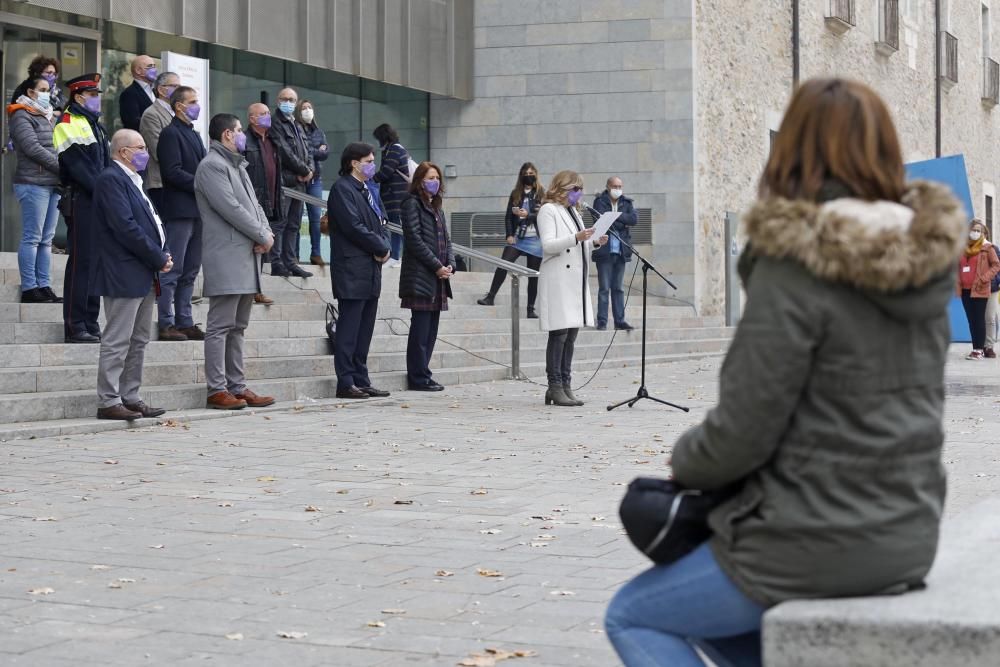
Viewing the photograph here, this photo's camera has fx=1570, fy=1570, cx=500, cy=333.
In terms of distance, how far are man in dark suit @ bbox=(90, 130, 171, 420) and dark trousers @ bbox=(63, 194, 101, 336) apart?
654 mm

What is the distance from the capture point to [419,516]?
280 inches

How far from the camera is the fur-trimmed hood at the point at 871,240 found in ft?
9.50

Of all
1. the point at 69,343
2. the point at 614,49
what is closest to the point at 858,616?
the point at 69,343

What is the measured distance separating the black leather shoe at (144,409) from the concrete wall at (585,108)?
14700 millimetres

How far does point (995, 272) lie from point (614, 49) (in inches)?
286

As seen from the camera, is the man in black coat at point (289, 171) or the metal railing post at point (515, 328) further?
the man in black coat at point (289, 171)

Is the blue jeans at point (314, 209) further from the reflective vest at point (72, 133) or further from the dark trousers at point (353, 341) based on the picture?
the reflective vest at point (72, 133)

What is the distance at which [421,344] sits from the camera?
13891 mm

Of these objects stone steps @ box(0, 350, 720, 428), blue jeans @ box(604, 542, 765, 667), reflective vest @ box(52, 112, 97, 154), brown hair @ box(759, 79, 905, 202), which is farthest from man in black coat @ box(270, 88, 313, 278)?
brown hair @ box(759, 79, 905, 202)

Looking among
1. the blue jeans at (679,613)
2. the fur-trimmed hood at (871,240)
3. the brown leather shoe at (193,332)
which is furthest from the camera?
the brown leather shoe at (193,332)

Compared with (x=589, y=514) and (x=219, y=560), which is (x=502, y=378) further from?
(x=219, y=560)

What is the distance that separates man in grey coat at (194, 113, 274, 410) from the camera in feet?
37.2

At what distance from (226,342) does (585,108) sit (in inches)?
560

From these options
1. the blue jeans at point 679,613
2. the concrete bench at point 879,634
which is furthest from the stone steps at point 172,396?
the concrete bench at point 879,634
